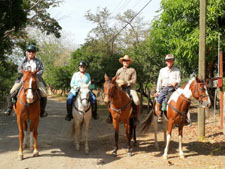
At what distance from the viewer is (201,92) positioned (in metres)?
6.04

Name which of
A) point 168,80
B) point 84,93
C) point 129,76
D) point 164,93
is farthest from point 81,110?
point 168,80

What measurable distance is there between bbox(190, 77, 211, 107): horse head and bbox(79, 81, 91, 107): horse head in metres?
2.99

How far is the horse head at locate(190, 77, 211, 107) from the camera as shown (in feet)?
19.6

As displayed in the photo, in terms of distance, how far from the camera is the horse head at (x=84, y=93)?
685cm

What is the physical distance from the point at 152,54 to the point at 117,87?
9.59 m

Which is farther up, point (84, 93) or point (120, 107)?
point (84, 93)

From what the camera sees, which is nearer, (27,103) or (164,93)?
(27,103)

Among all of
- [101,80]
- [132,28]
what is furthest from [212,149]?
[132,28]

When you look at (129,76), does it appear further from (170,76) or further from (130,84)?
(170,76)

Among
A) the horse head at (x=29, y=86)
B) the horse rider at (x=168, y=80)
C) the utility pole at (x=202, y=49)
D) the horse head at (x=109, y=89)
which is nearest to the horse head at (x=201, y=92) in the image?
the horse rider at (x=168, y=80)

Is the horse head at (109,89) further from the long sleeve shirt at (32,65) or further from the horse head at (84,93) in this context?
the long sleeve shirt at (32,65)

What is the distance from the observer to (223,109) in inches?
350

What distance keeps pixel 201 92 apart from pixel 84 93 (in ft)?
10.7

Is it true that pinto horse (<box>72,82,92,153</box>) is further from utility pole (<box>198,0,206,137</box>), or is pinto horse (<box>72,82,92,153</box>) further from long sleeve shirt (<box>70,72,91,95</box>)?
utility pole (<box>198,0,206,137</box>)
